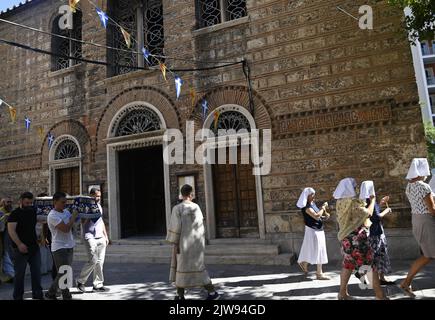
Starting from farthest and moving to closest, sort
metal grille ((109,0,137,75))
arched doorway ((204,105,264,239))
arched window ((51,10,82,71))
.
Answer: arched window ((51,10,82,71)) < metal grille ((109,0,137,75)) < arched doorway ((204,105,264,239))

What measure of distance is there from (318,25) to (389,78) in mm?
1999

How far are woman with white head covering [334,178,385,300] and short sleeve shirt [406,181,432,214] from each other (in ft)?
2.16

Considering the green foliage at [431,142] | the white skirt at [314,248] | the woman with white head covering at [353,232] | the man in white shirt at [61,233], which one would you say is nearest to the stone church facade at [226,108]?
the white skirt at [314,248]

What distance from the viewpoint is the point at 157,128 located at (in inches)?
379

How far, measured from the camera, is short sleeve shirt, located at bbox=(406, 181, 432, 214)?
4.45 metres

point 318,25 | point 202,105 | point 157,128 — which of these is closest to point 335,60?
point 318,25

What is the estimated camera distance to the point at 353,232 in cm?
425

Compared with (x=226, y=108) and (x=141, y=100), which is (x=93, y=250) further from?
(x=141, y=100)

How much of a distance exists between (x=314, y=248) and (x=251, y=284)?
1.24 m

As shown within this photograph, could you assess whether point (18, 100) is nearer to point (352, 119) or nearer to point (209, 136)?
point (209, 136)

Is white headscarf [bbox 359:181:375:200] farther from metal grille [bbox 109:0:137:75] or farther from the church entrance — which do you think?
metal grille [bbox 109:0:137:75]

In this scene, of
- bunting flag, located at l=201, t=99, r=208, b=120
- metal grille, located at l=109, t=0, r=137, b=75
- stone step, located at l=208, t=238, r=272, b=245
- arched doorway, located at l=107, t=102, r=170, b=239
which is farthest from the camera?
metal grille, located at l=109, t=0, r=137, b=75

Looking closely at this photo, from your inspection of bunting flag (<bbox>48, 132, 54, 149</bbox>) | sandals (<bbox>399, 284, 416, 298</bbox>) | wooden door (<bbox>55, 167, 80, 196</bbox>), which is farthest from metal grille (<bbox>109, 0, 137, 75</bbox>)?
sandals (<bbox>399, 284, 416, 298</bbox>)
